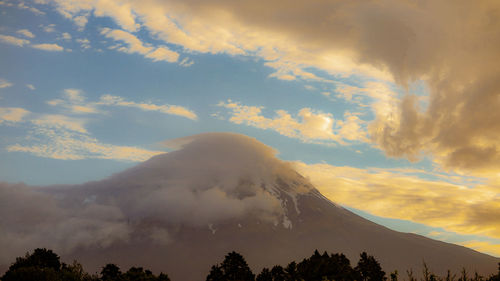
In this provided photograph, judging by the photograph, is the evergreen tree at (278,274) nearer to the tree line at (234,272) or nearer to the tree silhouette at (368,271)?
the tree line at (234,272)

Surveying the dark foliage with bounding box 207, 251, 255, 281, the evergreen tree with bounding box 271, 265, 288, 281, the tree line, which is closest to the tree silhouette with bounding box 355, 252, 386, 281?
the tree line

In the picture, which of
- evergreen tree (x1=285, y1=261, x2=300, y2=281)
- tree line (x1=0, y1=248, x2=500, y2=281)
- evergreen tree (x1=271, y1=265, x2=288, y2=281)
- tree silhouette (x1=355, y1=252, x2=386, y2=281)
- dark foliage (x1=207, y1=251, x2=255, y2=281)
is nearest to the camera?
tree line (x1=0, y1=248, x2=500, y2=281)

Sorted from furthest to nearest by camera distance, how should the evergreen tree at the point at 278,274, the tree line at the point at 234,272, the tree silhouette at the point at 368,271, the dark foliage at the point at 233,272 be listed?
1. the tree silhouette at the point at 368,271
2. the evergreen tree at the point at 278,274
3. the dark foliage at the point at 233,272
4. the tree line at the point at 234,272

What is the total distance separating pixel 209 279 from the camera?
379ft

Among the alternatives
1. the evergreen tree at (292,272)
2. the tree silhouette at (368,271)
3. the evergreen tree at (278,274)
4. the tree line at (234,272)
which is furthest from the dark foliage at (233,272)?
the tree silhouette at (368,271)

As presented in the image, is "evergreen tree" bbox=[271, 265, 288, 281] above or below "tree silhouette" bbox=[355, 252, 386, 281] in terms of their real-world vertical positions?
below

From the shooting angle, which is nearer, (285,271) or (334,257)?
(334,257)

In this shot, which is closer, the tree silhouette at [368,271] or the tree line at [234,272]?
the tree line at [234,272]

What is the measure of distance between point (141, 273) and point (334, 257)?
46.5 metres

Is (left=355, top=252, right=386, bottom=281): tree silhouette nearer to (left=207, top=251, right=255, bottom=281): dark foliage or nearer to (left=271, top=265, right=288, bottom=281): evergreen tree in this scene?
(left=271, top=265, right=288, bottom=281): evergreen tree

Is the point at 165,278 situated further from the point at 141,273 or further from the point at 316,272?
the point at 316,272

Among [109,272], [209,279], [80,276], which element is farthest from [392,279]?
[109,272]

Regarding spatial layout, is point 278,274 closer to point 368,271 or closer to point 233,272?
point 233,272

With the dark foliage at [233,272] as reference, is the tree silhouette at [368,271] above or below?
above
